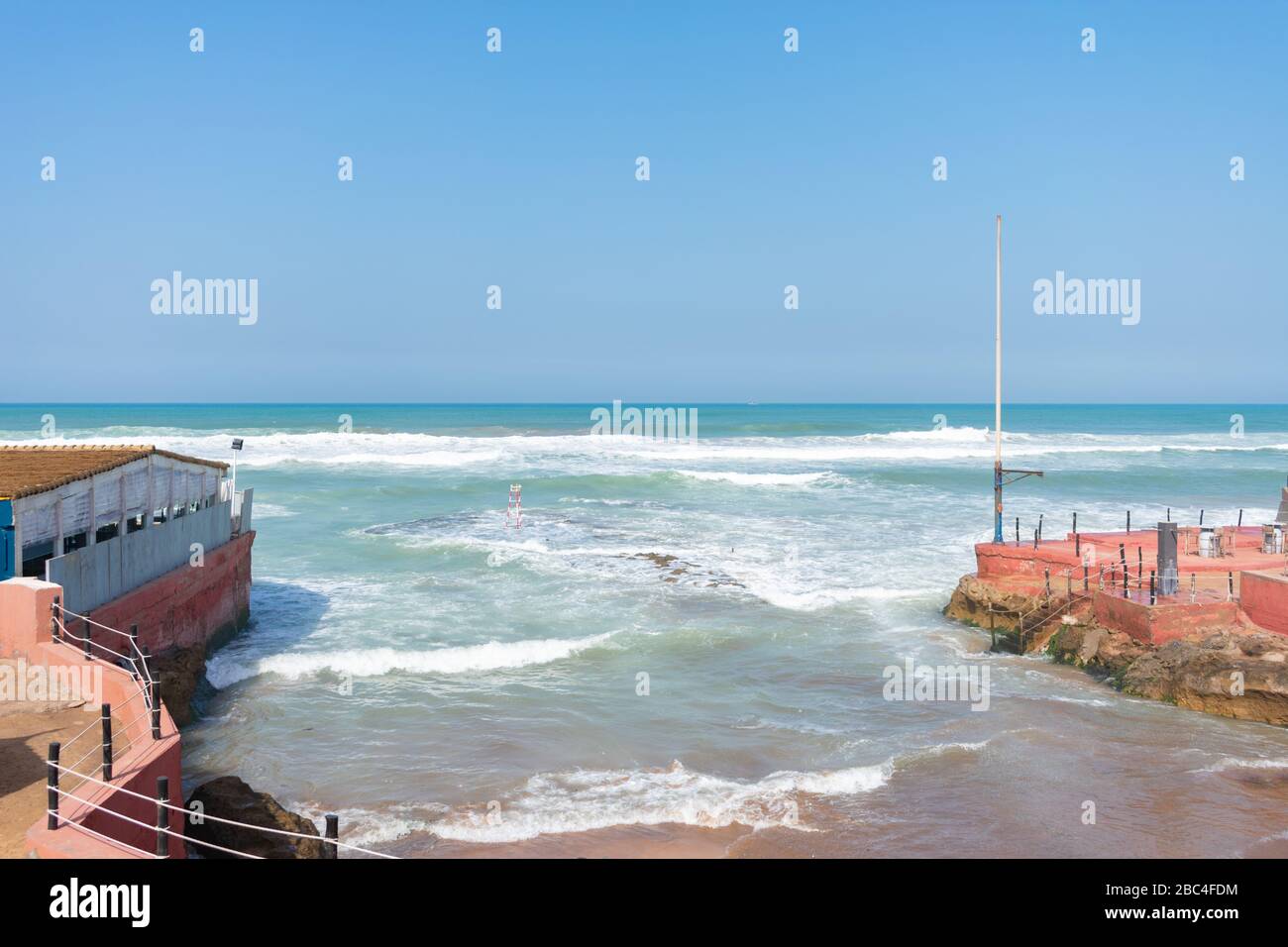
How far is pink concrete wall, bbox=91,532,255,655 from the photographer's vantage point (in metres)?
14.9

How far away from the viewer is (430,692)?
1658cm

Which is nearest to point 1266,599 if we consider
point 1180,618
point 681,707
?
point 1180,618

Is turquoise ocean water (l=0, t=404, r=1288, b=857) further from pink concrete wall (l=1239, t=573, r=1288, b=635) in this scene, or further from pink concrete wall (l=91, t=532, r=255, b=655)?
pink concrete wall (l=1239, t=573, r=1288, b=635)

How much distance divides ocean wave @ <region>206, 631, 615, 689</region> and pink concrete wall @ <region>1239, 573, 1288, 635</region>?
12.0 metres

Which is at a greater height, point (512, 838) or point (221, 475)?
point (221, 475)

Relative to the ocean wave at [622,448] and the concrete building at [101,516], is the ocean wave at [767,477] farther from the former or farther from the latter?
the concrete building at [101,516]

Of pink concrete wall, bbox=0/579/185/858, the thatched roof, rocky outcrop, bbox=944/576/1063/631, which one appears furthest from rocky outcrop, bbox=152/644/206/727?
rocky outcrop, bbox=944/576/1063/631

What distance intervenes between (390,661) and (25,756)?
9409mm

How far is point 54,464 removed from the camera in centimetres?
1547

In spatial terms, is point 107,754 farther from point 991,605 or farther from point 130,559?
point 991,605

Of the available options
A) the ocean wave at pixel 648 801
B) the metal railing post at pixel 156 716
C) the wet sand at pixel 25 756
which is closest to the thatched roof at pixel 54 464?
the wet sand at pixel 25 756

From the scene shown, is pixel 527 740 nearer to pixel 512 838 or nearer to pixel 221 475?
pixel 512 838
